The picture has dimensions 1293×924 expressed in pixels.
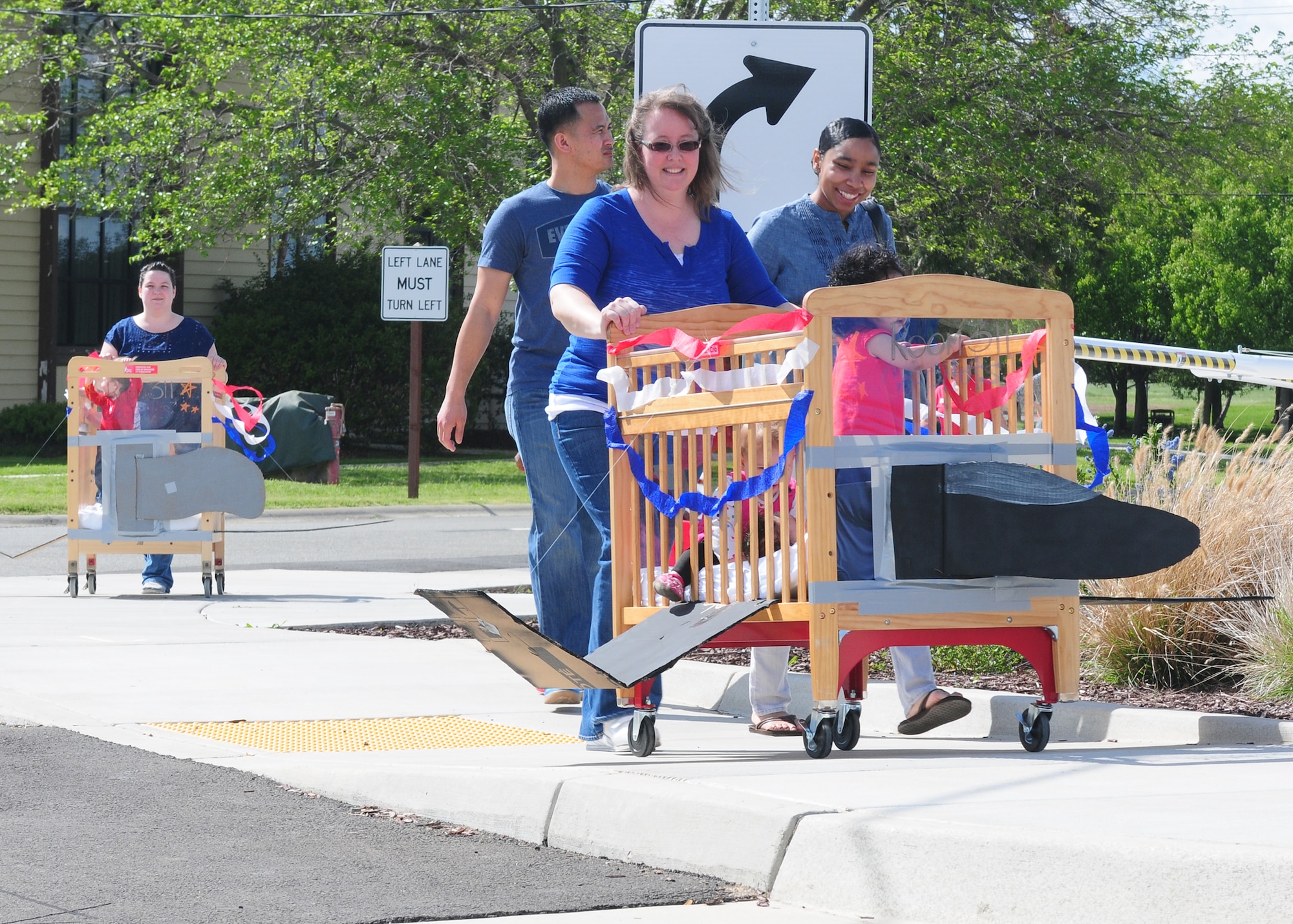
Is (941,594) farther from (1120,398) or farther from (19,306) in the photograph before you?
(1120,398)

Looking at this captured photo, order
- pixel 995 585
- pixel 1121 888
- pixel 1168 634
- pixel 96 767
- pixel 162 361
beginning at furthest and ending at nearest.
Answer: pixel 162 361
pixel 1168 634
pixel 96 767
pixel 995 585
pixel 1121 888

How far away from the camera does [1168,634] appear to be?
6480 mm

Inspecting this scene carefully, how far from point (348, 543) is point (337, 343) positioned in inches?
580

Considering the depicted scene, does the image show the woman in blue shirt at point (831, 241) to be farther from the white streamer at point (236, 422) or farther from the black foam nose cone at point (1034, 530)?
the white streamer at point (236, 422)

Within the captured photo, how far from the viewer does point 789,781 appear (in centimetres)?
432

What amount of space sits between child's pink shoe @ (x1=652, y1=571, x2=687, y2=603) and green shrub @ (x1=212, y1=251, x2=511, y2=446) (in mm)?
25082

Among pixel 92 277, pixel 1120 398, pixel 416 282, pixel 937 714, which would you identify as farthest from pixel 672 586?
pixel 1120 398

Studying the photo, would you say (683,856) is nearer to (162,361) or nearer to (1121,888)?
(1121,888)

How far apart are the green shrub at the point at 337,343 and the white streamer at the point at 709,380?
25.0 metres

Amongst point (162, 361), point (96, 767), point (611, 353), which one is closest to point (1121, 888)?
point (611, 353)

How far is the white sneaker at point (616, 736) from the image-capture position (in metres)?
5.22

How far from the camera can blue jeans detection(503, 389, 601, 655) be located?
607 cm

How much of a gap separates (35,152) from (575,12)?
10557 mm

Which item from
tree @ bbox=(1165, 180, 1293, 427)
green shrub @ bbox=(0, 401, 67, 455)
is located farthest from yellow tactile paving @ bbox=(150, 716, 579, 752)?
tree @ bbox=(1165, 180, 1293, 427)
